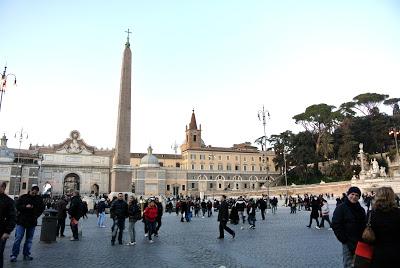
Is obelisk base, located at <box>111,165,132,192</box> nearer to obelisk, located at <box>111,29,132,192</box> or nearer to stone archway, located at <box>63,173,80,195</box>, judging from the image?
obelisk, located at <box>111,29,132,192</box>

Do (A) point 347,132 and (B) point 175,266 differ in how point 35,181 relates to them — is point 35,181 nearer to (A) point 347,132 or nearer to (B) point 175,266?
(A) point 347,132

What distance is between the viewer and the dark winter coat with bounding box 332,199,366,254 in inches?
173

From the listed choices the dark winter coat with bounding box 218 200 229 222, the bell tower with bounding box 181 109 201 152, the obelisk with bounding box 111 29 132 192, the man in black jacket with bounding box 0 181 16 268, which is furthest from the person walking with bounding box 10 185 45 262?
the bell tower with bounding box 181 109 201 152

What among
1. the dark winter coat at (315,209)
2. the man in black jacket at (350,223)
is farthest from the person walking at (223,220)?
the man in black jacket at (350,223)

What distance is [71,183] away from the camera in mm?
79375

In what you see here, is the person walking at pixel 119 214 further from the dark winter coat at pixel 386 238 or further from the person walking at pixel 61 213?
the dark winter coat at pixel 386 238

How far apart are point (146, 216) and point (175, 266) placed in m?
4.90

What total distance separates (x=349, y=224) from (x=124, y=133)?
22.1 metres

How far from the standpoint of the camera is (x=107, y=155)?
75.4m

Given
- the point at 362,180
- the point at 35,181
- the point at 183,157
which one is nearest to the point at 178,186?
the point at 183,157

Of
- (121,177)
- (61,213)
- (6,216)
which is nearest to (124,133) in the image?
(121,177)

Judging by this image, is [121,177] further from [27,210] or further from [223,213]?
[27,210]

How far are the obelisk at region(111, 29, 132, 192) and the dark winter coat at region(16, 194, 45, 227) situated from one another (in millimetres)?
17167

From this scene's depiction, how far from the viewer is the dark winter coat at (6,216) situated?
572 centimetres
